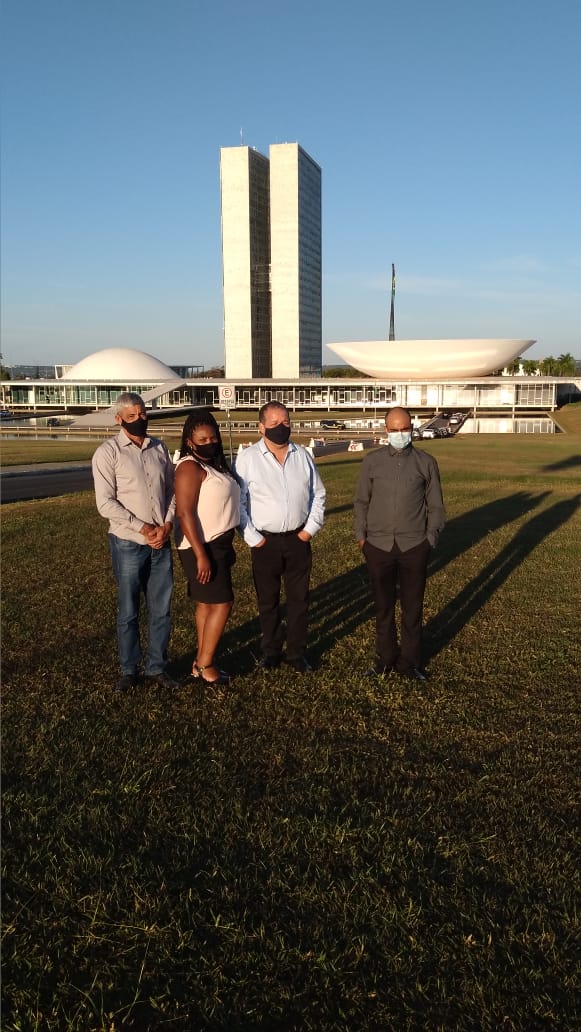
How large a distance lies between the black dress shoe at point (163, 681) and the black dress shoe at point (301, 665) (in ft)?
3.00

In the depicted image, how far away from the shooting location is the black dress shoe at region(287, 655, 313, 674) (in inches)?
229

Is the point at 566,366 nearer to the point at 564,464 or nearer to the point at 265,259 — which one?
the point at 265,259

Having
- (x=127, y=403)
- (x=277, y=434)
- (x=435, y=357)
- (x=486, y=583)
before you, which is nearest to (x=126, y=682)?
(x=127, y=403)

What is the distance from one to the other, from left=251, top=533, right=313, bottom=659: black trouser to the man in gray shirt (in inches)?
28.8

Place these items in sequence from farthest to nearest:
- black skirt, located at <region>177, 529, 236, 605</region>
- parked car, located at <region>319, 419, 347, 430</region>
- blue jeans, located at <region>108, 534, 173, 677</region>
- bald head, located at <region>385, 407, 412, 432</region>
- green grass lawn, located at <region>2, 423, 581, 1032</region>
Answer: parked car, located at <region>319, 419, 347, 430</region> < bald head, located at <region>385, 407, 412, 432</region> < blue jeans, located at <region>108, 534, 173, 677</region> < black skirt, located at <region>177, 529, 236, 605</region> < green grass lawn, located at <region>2, 423, 581, 1032</region>

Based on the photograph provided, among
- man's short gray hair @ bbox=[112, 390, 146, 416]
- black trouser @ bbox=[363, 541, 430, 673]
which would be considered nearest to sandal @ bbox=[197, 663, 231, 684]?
black trouser @ bbox=[363, 541, 430, 673]

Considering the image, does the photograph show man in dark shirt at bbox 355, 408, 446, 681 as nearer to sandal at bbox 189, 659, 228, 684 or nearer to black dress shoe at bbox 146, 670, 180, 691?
sandal at bbox 189, 659, 228, 684

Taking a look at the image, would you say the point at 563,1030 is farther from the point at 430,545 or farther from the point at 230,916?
the point at 430,545

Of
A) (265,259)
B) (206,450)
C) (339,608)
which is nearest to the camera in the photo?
(206,450)

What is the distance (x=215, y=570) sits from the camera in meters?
5.38

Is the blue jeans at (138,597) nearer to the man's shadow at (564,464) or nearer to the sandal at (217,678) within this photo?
the sandal at (217,678)

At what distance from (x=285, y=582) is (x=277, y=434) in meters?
1.15

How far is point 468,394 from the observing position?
8312 centimetres

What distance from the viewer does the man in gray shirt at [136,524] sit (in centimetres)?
539
